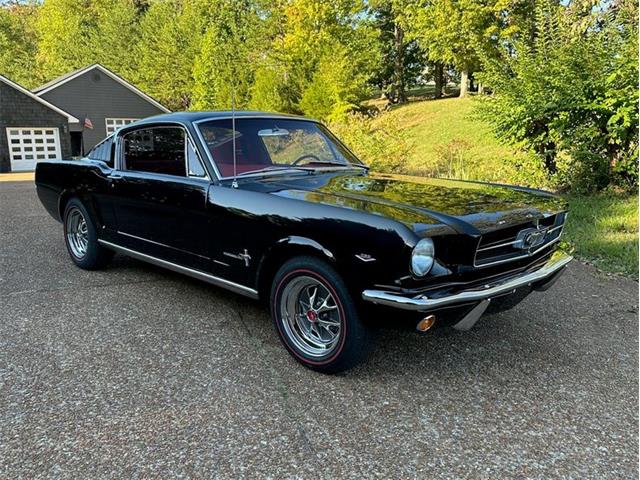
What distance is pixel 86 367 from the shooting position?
320cm

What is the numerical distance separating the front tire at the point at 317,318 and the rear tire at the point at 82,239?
8.81 ft

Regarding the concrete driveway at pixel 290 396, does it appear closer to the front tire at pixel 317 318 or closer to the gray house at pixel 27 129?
the front tire at pixel 317 318

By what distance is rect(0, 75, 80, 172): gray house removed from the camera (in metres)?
25.5

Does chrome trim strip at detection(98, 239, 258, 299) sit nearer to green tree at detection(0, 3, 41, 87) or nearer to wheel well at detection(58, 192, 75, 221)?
wheel well at detection(58, 192, 75, 221)

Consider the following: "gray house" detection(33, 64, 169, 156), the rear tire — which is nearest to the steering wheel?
the rear tire

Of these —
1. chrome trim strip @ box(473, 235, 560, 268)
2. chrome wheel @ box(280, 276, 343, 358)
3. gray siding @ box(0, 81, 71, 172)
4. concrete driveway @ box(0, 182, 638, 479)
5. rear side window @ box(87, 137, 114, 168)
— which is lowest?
concrete driveway @ box(0, 182, 638, 479)

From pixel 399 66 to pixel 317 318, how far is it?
4055cm

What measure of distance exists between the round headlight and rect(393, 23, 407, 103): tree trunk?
3947cm

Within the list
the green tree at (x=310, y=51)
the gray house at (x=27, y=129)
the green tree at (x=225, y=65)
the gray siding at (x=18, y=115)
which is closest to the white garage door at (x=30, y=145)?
the gray house at (x=27, y=129)

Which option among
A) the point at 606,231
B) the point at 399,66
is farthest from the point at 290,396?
the point at 399,66

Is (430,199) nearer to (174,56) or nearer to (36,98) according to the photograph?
(36,98)

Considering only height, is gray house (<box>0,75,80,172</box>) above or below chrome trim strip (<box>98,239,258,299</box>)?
above

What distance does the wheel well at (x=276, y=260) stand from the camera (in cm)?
299

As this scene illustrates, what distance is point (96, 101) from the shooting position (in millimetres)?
30391
